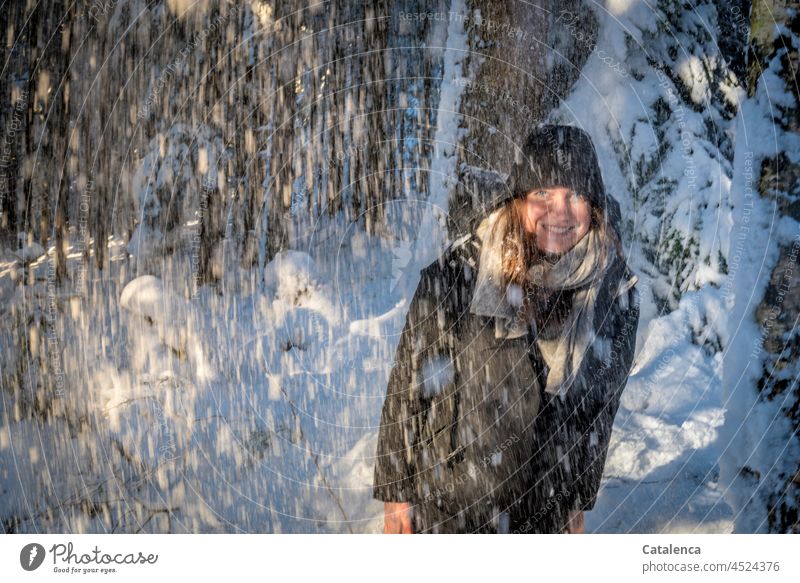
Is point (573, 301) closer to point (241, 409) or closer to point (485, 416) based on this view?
point (485, 416)

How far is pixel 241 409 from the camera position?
3.33 ft

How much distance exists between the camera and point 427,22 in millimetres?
1024

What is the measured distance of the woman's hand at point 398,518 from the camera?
0.94 meters

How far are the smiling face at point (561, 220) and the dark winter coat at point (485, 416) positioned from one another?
0.23ft

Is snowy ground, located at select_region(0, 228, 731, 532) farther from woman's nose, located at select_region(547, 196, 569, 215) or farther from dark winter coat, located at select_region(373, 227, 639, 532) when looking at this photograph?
woman's nose, located at select_region(547, 196, 569, 215)

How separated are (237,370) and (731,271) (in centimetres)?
73

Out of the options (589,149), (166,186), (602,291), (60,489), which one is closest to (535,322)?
(602,291)

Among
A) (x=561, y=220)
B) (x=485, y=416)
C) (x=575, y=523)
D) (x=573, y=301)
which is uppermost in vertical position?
(x=561, y=220)

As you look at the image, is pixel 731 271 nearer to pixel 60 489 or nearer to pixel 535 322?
pixel 535 322

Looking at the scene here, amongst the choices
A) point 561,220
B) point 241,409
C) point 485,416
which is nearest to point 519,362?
point 485,416

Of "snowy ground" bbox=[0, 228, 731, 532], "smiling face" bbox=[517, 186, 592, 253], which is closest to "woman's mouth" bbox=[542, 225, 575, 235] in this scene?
"smiling face" bbox=[517, 186, 592, 253]

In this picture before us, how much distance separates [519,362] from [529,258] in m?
0.14

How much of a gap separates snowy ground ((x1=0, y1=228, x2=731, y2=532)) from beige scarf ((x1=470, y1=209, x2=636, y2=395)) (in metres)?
0.12
